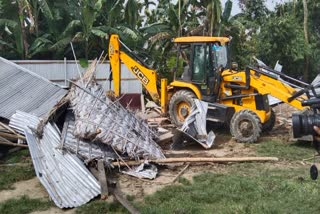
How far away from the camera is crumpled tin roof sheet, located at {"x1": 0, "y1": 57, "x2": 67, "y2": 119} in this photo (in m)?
11.2

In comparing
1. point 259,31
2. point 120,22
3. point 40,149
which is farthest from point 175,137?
point 259,31

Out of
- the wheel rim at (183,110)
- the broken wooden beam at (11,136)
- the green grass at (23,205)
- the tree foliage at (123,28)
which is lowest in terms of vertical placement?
the green grass at (23,205)

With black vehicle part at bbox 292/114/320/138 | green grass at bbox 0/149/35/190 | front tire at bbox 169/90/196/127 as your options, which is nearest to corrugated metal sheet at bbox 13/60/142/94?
front tire at bbox 169/90/196/127

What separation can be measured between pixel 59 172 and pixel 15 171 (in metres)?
1.35

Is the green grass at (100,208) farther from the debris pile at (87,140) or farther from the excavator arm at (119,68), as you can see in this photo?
the excavator arm at (119,68)

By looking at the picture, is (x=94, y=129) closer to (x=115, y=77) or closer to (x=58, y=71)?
(x=115, y=77)

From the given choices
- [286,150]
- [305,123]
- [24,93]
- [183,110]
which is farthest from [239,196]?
[24,93]

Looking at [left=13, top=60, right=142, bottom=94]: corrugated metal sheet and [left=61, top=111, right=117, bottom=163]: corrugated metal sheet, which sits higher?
[left=13, top=60, right=142, bottom=94]: corrugated metal sheet

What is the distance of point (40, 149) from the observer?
8289 millimetres

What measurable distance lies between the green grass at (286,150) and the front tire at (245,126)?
31 centimetres

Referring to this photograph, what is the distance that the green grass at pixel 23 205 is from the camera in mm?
6604

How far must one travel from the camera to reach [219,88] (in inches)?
466

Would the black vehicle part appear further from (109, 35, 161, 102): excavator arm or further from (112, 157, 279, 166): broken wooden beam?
(109, 35, 161, 102): excavator arm

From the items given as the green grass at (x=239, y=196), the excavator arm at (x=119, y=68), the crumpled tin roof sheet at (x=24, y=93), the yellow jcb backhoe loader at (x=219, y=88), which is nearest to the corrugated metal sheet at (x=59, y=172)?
the green grass at (x=239, y=196)
